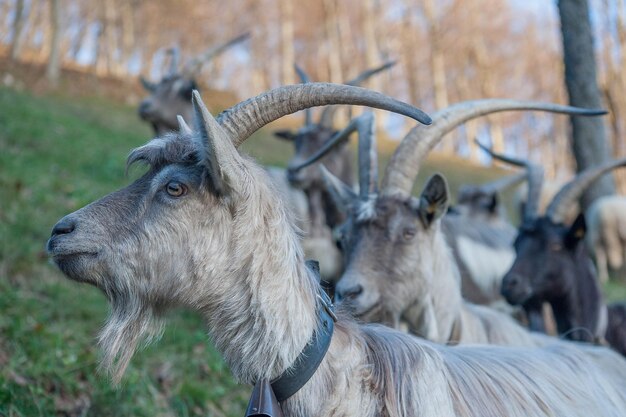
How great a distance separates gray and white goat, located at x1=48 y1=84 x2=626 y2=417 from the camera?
2.82 m

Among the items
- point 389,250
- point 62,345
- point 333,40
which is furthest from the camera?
point 333,40

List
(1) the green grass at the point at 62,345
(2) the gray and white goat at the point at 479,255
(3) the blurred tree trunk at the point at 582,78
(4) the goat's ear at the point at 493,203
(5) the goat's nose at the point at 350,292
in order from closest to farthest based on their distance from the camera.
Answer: (5) the goat's nose at the point at 350,292 < (1) the green grass at the point at 62,345 < (2) the gray and white goat at the point at 479,255 < (3) the blurred tree trunk at the point at 582,78 < (4) the goat's ear at the point at 493,203

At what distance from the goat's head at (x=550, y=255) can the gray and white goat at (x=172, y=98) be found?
6.91 meters

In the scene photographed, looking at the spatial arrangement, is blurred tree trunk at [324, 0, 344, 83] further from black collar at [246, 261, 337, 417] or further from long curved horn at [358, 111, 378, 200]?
black collar at [246, 261, 337, 417]

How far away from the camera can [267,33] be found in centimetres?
4400

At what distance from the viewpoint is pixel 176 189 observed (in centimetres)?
296

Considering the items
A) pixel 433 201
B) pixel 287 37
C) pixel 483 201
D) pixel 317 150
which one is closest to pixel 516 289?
pixel 433 201

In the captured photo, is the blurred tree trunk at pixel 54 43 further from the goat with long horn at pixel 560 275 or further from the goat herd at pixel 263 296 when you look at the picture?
the goat herd at pixel 263 296

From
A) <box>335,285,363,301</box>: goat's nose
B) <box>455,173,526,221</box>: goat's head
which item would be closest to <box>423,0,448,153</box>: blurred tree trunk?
<box>455,173,526,221</box>: goat's head

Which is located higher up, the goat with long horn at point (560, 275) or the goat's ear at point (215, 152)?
the goat's ear at point (215, 152)

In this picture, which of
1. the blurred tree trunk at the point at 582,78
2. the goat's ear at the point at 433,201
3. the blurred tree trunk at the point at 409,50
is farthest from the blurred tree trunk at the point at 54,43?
the goat's ear at the point at 433,201

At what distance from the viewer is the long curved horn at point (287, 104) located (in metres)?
3.05

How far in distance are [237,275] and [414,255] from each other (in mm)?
2059

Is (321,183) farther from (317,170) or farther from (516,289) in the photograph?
(516,289)
